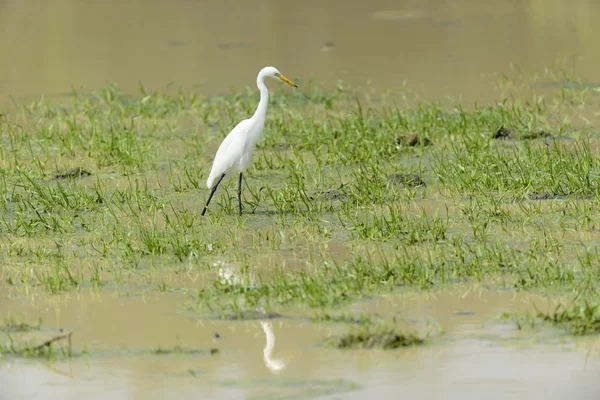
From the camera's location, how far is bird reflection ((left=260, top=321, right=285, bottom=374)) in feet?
15.5

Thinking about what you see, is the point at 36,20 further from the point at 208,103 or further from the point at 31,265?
the point at 31,265

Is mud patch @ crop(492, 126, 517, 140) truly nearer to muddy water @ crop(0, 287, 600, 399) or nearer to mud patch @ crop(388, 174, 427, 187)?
mud patch @ crop(388, 174, 427, 187)

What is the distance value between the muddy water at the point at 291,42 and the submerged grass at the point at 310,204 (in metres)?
2.33

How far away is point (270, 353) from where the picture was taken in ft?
16.1

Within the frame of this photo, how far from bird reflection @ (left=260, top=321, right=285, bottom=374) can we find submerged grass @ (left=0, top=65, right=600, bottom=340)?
0.20 m

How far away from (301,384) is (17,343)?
136 cm

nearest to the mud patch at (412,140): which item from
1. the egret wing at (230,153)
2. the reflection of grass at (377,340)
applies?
the egret wing at (230,153)

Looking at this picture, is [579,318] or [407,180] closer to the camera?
[579,318]

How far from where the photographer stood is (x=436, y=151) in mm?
9055

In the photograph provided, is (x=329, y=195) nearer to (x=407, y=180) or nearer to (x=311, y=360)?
(x=407, y=180)

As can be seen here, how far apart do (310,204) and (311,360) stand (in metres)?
2.74

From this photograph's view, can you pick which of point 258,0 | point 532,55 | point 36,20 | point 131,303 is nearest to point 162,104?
point 532,55

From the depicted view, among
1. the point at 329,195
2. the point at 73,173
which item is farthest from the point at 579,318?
the point at 73,173

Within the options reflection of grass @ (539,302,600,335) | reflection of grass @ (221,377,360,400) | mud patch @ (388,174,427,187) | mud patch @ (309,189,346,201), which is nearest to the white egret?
mud patch @ (309,189,346,201)
